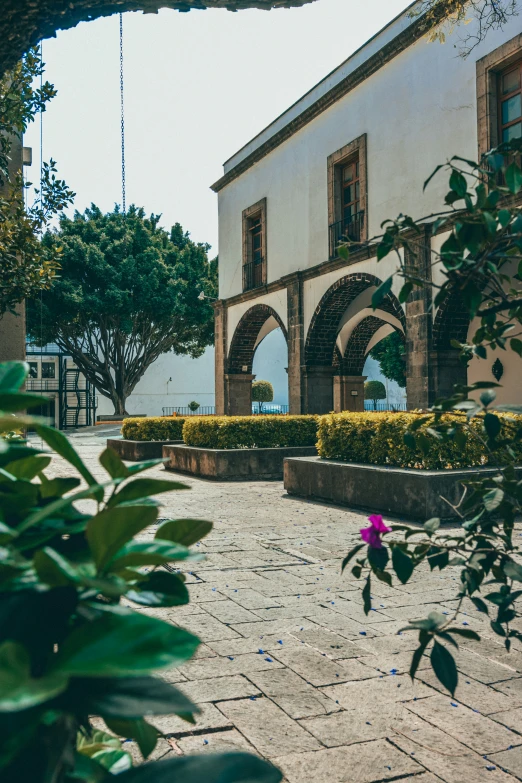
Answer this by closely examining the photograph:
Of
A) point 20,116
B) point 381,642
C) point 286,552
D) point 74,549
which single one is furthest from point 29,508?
point 20,116

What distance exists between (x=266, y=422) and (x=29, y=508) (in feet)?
34.5

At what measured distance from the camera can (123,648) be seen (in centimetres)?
52

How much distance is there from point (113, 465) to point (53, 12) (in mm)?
1950

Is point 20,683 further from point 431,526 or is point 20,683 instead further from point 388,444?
point 388,444

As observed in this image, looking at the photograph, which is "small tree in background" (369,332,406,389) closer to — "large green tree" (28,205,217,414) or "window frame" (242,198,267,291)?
"large green tree" (28,205,217,414)

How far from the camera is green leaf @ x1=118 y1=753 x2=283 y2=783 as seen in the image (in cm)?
62

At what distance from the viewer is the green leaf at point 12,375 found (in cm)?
77

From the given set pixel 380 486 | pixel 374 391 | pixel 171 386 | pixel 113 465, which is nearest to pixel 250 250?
pixel 380 486

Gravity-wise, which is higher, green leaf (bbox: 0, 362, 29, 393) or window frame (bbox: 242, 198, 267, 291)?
window frame (bbox: 242, 198, 267, 291)

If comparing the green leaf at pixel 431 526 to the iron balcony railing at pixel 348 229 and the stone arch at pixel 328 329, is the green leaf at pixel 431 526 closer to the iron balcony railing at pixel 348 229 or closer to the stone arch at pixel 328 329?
the stone arch at pixel 328 329

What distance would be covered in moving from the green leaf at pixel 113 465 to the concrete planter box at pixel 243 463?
991 cm

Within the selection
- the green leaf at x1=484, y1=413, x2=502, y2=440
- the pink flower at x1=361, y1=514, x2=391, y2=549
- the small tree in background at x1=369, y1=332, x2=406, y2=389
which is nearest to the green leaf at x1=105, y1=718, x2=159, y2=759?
the pink flower at x1=361, y1=514, x2=391, y2=549

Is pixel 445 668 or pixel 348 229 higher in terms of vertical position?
pixel 348 229

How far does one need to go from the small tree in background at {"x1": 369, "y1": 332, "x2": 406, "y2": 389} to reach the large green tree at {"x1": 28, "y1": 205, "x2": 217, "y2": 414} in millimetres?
7962
